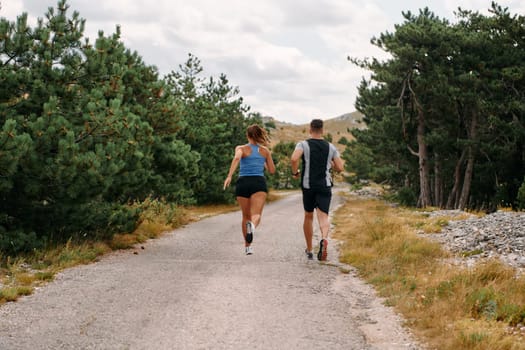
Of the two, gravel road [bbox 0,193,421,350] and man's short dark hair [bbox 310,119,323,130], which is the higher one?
man's short dark hair [bbox 310,119,323,130]

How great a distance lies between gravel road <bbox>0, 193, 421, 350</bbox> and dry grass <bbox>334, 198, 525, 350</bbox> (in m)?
0.25

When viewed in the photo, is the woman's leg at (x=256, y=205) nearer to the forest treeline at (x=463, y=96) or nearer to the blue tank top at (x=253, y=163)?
the blue tank top at (x=253, y=163)

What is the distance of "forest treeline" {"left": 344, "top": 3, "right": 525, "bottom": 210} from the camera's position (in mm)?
24922

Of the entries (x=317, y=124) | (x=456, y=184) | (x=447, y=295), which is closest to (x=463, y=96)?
(x=456, y=184)

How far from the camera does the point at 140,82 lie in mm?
13703

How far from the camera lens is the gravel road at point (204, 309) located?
15.7ft

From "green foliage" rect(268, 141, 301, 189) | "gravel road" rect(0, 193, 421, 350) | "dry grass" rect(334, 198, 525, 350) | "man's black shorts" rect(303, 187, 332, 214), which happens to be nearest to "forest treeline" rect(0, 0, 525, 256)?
"gravel road" rect(0, 193, 421, 350)

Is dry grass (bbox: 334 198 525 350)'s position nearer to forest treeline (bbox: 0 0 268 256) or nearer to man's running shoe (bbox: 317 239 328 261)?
man's running shoe (bbox: 317 239 328 261)

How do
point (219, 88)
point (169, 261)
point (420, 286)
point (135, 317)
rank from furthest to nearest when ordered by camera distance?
1. point (219, 88)
2. point (169, 261)
3. point (420, 286)
4. point (135, 317)

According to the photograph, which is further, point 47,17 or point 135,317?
point 47,17

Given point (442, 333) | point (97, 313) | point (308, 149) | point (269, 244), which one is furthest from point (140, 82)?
point (442, 333)

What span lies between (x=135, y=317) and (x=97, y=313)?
1.54 ft

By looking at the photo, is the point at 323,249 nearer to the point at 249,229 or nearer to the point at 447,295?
the point at 249,229

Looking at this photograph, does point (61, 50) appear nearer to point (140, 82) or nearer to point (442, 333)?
point (140, 82)
